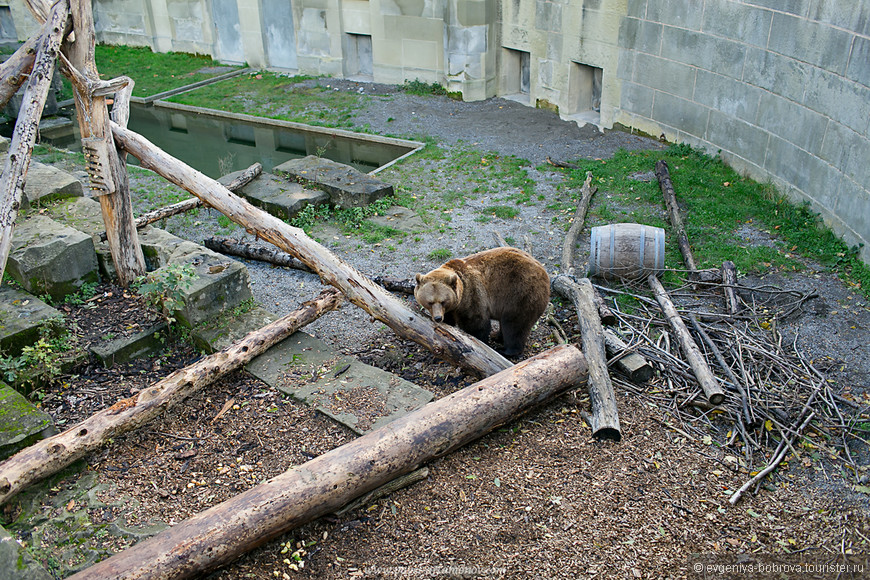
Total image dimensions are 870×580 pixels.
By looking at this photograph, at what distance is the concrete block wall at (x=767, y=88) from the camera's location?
26.2 ft

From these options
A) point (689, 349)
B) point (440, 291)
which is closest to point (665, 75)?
point (689, 349)

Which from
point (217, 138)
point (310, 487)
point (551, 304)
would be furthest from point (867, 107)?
point (217, 138)

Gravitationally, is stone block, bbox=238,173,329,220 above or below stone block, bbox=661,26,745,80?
below

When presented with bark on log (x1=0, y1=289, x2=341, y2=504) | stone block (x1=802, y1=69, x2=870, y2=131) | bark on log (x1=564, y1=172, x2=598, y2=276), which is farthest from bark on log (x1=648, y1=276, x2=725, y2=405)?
stone block (x1=802, y1=69, x2=870, y2=131)

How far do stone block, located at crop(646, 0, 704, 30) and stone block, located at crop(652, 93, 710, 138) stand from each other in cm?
120

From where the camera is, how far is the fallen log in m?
7.46

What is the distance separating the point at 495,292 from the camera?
5.91 meters

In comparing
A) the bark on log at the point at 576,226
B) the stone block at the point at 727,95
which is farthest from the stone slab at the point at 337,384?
the stone block at the point at 727,95

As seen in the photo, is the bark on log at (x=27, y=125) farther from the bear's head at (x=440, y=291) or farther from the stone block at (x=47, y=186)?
the bear's head at (x=440, y=291)

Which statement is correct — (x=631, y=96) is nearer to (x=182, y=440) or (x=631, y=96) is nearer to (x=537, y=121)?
(x=537, y=121)

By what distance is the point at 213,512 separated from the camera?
12.9 ft

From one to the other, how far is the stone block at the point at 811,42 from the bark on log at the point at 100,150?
8175 mm

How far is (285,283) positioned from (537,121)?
765 centimetres

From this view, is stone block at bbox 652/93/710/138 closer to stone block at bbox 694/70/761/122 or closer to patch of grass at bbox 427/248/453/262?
stone block at bbox 694/70/761/122
